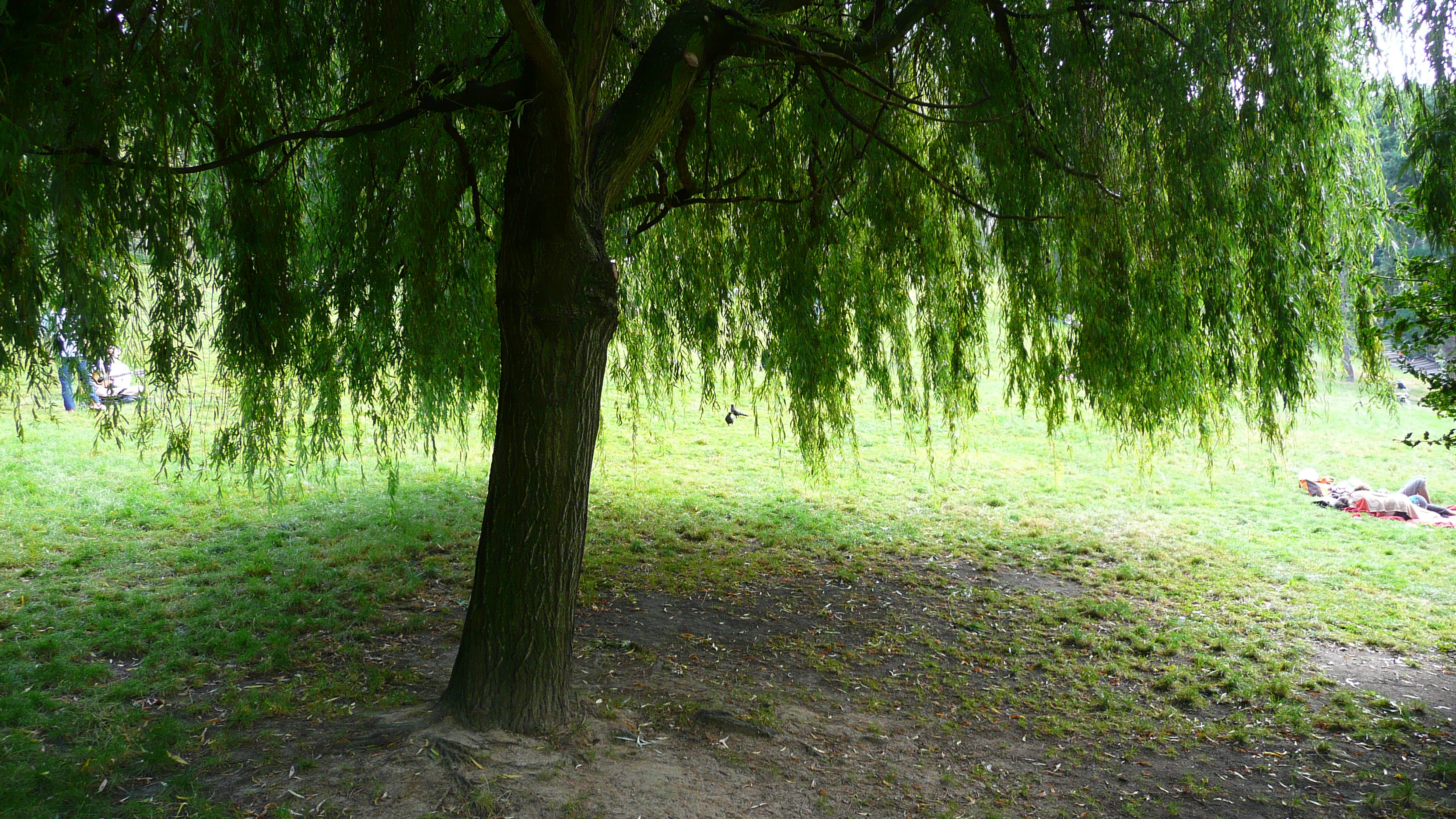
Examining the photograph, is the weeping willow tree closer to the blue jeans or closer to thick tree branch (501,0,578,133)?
thick tree branch (501,0,578,133)

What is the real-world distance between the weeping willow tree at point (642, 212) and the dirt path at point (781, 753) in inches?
13.8

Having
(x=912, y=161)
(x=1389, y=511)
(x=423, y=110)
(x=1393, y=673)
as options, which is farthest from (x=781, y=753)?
(x=1389, y=511)

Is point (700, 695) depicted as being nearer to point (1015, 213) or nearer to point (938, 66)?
point (1015, 213)

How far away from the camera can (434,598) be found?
565cm

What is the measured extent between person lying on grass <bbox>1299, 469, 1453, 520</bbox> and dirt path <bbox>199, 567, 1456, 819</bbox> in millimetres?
4498

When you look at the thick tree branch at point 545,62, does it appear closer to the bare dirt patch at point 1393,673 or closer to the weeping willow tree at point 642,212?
the weeping willow tree at point 642,212

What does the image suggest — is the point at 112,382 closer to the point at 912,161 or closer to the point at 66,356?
the point at 66,356

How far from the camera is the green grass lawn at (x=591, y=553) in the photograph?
3.88 meters

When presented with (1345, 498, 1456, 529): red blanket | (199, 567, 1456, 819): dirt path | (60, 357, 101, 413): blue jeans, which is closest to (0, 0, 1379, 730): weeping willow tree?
(60, 357, 101, 413): blue jeans

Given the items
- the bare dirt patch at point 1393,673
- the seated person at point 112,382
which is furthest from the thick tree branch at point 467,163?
the bare dirt patch at point 1393,673

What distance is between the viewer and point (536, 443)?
3455 mm

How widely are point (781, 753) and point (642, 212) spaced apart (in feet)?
11.3

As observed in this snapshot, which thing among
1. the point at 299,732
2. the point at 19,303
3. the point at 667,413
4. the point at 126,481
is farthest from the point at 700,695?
the point at 667,413

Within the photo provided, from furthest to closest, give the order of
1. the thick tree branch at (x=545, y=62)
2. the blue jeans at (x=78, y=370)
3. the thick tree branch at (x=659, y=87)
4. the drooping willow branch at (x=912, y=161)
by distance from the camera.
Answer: the blue jeans at (x=78, y=370)
the drooping willow branch at (x=912, y=161)
the thick tree branch at (x=659, y=87)
the thick tree branch at (x=545, y=62)
